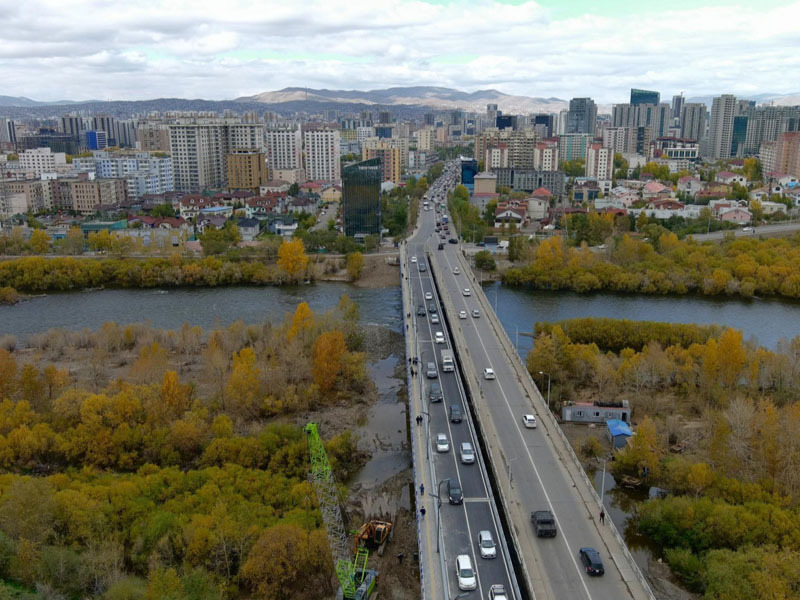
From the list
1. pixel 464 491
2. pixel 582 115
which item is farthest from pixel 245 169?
pixel 582 115

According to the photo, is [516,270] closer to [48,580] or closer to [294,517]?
[294,517]

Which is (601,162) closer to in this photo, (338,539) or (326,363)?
(326,363)

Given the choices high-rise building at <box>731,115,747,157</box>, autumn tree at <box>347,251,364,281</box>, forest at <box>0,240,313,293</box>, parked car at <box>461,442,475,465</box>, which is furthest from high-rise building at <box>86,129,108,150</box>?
parked car at <box>461,442,475,465</box>

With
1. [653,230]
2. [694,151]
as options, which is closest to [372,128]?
[694,151]

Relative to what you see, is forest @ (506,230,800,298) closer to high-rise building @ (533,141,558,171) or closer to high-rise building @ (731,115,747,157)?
high-rise building @ (533,141,558,171)

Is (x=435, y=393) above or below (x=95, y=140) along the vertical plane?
below
